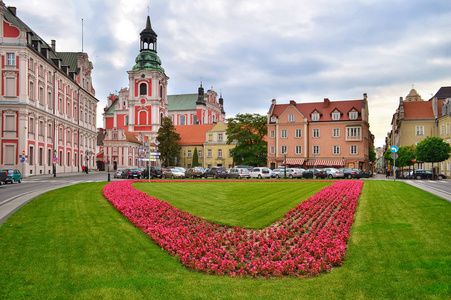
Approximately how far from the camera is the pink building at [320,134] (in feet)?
240

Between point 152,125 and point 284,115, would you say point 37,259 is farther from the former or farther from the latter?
point 152,125

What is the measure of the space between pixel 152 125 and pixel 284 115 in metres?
47.1

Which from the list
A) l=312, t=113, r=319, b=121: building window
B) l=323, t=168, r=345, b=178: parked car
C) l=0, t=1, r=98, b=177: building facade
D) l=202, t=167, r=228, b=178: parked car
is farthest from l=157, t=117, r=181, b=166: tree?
l=323, t=168, r=345, b=178: parked car

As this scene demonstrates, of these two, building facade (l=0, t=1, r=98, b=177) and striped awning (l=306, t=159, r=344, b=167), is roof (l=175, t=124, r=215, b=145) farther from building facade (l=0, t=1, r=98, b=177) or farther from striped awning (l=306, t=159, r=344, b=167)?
striped awning (l=306, t=159, r=344, b=167)

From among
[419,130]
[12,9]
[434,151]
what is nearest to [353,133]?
[419,130]

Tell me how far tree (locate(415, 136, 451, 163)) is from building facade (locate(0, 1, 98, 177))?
2092 inches

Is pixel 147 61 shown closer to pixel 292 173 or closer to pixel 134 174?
pixel 134 174

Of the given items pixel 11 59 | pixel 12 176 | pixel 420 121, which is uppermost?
pixel 11 59

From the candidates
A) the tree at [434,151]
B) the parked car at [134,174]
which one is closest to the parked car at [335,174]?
the tree at [434,151]

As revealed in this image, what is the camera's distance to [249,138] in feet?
254

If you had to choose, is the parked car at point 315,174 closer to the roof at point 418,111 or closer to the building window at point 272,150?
the building window at point 272,150

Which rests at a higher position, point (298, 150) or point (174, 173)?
point (298, 150)

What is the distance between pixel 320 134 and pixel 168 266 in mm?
70524

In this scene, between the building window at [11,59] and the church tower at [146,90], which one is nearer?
the building window at [11,59]
